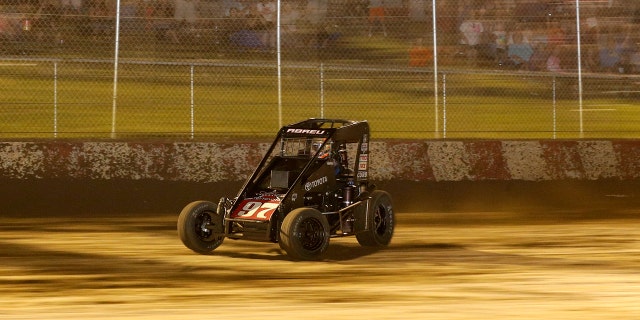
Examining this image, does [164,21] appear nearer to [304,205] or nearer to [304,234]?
[304,205]

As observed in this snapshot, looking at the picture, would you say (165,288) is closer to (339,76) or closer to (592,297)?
(592,297)

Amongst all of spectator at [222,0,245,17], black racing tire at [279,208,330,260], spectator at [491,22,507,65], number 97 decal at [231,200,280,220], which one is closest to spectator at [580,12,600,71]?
spectator at [491,22,507,65]

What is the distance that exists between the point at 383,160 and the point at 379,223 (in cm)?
326

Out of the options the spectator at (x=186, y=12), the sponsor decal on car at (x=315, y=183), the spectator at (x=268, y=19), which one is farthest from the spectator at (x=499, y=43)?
the sponsor decal on car at (x=315, y=183)

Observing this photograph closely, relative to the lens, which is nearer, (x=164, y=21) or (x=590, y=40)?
(x=164, y=21)

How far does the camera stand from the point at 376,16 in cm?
1609

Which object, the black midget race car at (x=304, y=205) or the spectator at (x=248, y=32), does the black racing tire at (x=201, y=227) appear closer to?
the black midget race car at (x=304, y=205)

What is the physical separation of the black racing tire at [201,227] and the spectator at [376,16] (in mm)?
6899

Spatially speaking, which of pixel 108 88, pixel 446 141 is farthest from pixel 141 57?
pixel 446 141

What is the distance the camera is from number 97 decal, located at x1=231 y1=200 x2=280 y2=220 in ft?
31.2

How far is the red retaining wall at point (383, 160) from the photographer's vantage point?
12.6 m

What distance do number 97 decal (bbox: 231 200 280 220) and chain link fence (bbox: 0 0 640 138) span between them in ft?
14.4

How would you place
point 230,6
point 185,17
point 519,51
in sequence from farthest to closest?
point 519,51
point 230,6
point 185,17

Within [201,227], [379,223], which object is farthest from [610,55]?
[201,227]
